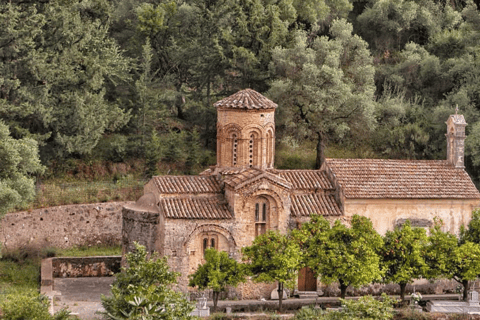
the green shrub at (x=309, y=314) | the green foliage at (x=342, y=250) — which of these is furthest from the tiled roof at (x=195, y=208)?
the green shrub at (x=309, y=314)

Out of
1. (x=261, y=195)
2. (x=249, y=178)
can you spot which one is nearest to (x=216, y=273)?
(x=261, y=195)

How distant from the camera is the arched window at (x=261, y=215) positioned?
45.1 metres

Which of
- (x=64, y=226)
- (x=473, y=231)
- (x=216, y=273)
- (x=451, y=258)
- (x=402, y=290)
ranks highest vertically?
(x=64, y=226)

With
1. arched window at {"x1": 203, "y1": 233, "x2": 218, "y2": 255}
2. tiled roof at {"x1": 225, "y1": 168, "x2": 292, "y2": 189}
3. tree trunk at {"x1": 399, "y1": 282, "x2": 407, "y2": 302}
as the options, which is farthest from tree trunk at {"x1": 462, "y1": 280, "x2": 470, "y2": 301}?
arched window at {"x1": 203, "y1": 233, "x2": 218, "y2": 255}

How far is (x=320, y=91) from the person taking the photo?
5709cm

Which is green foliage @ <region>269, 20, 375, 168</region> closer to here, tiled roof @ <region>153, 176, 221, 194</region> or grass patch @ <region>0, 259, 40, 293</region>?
tiled roof @ <region>153, 176, 221, 194</region>

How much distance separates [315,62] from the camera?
59.4 m

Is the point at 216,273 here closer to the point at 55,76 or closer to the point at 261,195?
the point at 261,195

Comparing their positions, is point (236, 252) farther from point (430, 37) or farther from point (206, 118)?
point (430, 37)

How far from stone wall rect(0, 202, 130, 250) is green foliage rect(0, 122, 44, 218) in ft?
12.5

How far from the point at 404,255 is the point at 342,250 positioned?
8.93ft

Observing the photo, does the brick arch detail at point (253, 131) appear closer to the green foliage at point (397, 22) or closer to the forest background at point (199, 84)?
the forest background at point (199, 84)

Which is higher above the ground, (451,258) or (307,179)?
(307,179)

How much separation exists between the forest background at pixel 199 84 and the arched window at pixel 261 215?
12683mm
